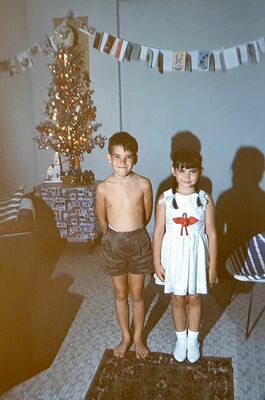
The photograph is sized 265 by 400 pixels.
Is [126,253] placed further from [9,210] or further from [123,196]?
[9,210]

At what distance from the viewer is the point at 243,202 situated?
4.69 metres

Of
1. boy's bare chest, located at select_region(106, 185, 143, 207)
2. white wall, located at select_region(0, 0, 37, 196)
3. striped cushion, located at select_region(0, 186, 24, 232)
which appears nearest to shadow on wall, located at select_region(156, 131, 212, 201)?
white wall, located at select_region(0, 0, 37, 196)

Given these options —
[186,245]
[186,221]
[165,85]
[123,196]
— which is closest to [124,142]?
[123,196]

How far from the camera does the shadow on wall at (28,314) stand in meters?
2.19

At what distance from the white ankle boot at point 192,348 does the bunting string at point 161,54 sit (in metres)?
3.18

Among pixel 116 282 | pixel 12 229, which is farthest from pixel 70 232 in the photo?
pixel 116 282

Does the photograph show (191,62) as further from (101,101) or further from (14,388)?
(14,388)

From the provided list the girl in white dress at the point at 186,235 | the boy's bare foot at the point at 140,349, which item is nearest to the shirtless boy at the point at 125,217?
the girl in white dress at the point at 186,235

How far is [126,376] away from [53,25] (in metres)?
4.09

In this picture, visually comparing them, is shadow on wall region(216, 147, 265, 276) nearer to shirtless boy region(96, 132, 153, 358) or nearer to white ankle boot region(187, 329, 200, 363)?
white ankle boot region(187, 329, 200, 363)

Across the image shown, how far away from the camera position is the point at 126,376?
213 cm

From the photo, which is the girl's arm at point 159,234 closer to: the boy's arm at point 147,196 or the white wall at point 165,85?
the boy's arm at point 147,196

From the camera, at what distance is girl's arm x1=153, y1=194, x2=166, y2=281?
7.05 ft

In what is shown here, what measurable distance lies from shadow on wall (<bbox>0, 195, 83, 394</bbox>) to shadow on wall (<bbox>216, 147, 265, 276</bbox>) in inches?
84.4
